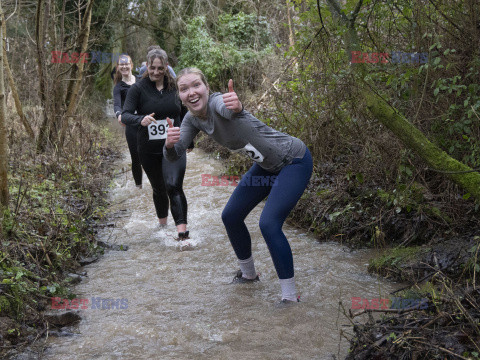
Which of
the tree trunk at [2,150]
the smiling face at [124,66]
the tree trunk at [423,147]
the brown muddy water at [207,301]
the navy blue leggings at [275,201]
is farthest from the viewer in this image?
the smiling face at [124,66]

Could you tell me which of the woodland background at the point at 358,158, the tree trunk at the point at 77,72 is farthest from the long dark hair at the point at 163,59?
the tree trunk at the point at 77,72

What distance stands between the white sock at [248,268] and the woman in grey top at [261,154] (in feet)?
1.86

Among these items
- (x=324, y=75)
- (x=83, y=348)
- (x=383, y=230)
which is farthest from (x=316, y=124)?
(x=83, y=348)

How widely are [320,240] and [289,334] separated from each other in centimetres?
254

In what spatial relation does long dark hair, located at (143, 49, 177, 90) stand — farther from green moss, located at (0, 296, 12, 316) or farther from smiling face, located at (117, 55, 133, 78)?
green moss, located at (0, 296, 12, 316)

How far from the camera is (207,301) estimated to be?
4.56 m

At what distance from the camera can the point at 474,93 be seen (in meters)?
4.67

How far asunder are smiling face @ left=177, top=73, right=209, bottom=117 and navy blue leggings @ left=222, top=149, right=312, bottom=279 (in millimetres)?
706

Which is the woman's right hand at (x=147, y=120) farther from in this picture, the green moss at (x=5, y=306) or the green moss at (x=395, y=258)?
the green moss at (x=395, y=258)

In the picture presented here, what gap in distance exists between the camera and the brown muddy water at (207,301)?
3.65 metres

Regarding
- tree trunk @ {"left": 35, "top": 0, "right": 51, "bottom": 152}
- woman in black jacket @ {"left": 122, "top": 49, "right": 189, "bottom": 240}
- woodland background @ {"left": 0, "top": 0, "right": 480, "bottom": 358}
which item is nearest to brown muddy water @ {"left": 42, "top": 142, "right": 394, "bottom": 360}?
woodland background @ {"left": 0, "top": 0, "right": 480, "bottom": 358}

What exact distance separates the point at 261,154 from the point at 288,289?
109 cm

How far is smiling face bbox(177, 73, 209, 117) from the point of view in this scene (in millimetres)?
4215

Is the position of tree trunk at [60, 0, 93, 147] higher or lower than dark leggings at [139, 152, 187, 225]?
higher
